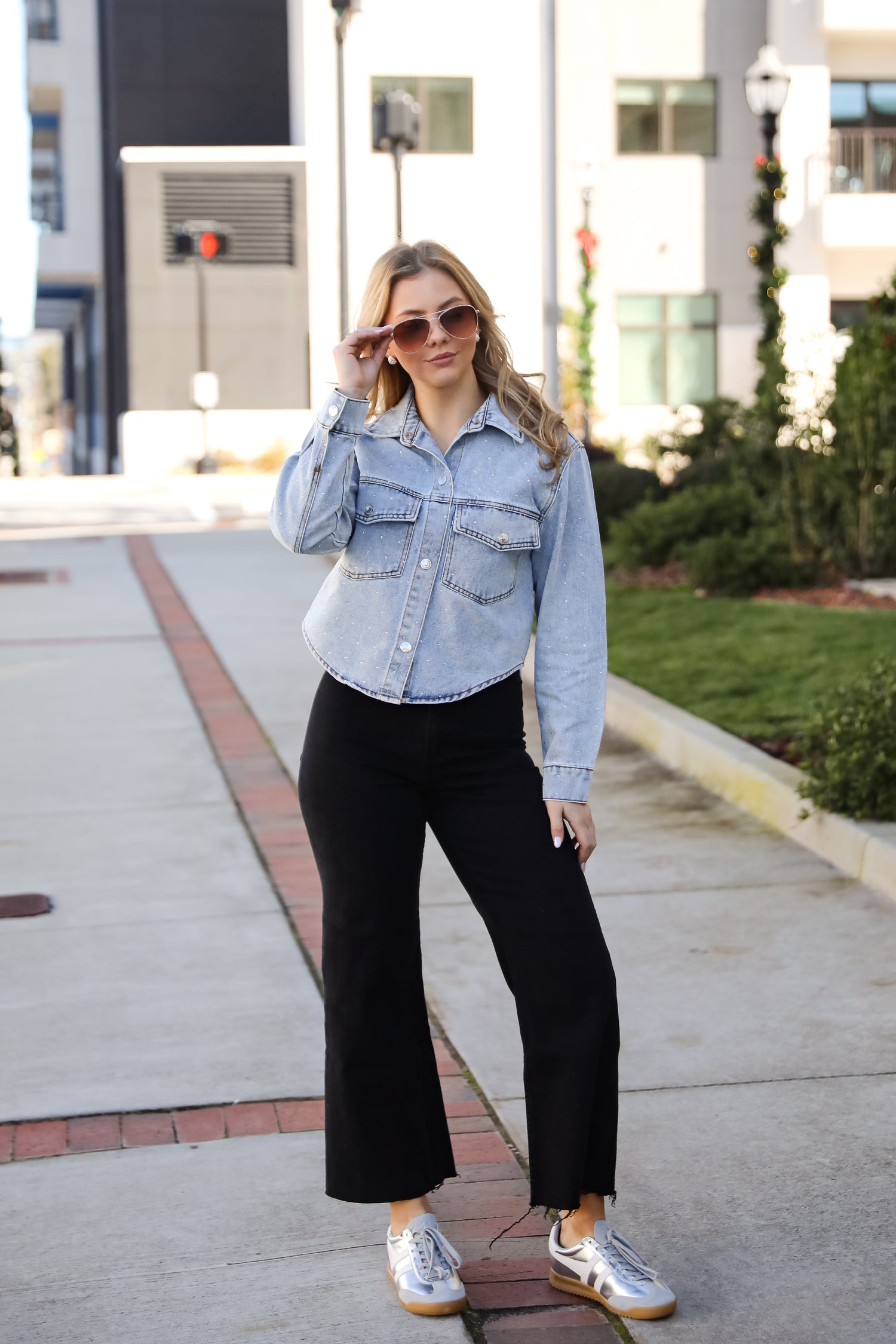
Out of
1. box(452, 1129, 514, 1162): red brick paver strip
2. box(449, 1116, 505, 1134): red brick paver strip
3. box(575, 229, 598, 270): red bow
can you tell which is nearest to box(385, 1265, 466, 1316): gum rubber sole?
box(452, 1129, 514, 1162): red brick paver strip

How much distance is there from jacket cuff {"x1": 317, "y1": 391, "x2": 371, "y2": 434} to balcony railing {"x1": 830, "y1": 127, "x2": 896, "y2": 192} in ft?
99.6

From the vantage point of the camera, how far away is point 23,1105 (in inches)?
156

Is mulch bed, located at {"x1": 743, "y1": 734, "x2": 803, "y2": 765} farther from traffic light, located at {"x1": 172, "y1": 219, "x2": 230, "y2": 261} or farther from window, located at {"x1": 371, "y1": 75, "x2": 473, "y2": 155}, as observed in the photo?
window, located at {"x1": 371, "y1": 75, "x2": 473, "y2": 155}

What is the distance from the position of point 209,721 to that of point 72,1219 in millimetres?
5289

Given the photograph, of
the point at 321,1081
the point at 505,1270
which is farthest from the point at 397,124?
the point at 505,1270

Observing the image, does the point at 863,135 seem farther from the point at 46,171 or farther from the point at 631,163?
the point at 46,171

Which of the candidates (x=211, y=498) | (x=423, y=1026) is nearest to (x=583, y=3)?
(x=211, y=498)

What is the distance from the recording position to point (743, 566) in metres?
11.5

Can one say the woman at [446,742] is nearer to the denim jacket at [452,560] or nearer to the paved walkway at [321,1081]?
the denim jacket at [452,560]

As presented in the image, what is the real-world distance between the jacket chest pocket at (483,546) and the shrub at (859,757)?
3.02 m

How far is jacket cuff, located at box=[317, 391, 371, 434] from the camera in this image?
9.77ft

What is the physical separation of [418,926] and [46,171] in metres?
41.0

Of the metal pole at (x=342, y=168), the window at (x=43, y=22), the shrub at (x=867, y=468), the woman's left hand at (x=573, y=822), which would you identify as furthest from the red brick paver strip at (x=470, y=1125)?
the window at (x=43, y=22)

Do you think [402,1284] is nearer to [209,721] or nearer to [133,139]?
[209,721]
